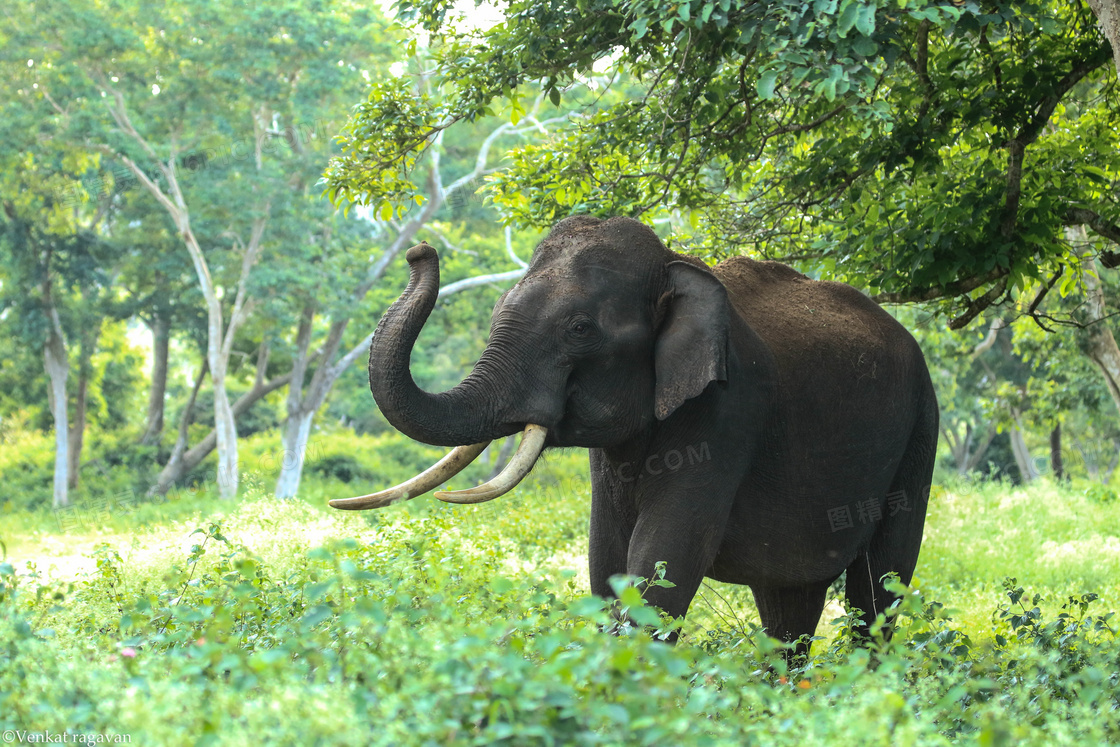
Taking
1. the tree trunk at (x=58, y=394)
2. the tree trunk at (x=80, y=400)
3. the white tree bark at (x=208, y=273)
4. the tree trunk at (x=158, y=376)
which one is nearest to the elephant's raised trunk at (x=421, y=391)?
the white tree bark at (x=208, y=273)

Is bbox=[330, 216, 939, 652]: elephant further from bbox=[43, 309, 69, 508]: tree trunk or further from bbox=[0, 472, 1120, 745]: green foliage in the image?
bbox=[43, 309, 69, 508]: tree trunk

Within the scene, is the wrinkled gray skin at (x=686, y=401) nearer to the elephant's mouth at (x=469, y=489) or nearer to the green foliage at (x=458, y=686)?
the elephant's mouth at (x=469, y=489)

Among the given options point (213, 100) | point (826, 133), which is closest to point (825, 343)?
point (826, 133)

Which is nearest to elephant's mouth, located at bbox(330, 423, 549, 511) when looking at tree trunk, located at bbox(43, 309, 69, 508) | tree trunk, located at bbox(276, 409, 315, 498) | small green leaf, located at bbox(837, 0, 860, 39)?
small green leaf, located at bbox(837, 0, 860, 39)

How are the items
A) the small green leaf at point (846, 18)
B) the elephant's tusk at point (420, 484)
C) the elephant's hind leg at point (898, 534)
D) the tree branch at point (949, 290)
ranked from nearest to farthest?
the elephant's tusk at point (420, 484), the small green leaf at point (846, 18), the elephant's hind leg at point (898, 534), the tree branch at point (949, 290)

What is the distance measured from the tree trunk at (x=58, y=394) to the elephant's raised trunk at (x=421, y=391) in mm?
20569

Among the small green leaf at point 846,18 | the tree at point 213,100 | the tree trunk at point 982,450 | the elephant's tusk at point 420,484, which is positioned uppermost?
the tree at point 213,100

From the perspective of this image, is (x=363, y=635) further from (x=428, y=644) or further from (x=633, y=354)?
(x=633, y=354)

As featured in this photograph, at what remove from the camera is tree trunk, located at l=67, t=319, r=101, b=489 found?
24188 mm

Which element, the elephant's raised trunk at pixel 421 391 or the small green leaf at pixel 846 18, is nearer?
the elephant's raised trunk at pixel 421 391

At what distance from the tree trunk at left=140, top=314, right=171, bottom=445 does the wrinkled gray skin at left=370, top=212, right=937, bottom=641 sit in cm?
2265

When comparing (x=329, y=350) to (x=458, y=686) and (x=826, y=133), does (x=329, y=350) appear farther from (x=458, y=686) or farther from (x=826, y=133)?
(x=458, y=686)

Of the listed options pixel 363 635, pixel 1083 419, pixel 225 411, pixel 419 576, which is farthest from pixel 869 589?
pixel 1083 419

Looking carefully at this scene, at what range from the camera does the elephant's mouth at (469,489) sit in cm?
406
